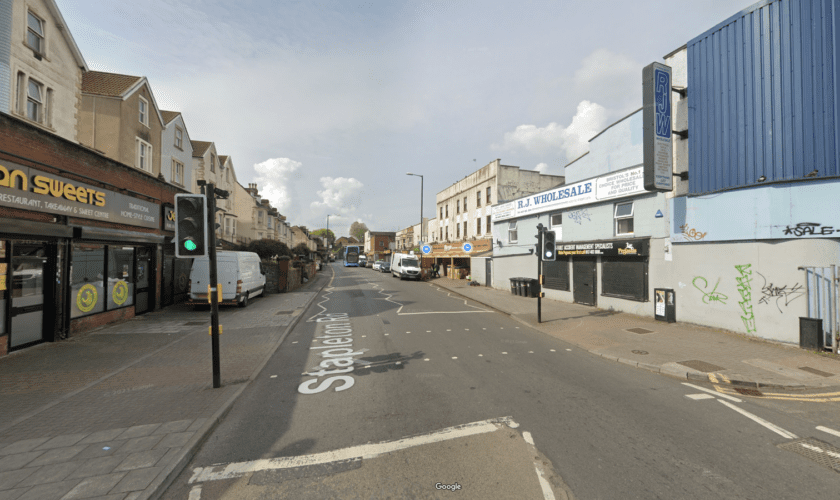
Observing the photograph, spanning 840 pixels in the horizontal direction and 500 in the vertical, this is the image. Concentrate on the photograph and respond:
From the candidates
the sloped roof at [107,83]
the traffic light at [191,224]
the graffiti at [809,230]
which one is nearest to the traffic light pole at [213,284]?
the traffic light at [191,224]

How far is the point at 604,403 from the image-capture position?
223 inches

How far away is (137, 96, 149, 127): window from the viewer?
20.6m

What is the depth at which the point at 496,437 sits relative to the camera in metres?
4.55

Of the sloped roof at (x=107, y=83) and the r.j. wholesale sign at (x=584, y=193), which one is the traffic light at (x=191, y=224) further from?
the sloped roof at (x=107, y=83)

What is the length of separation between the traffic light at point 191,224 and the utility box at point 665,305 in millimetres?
13696

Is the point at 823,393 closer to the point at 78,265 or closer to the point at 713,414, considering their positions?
the point at 713,414

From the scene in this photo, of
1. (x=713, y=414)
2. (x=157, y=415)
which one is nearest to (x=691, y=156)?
(x=713, y=414)

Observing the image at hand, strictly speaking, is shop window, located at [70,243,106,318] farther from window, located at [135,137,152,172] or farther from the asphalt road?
window, located at [135,137,152,172]

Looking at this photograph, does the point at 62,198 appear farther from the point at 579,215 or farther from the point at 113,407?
the point at 579,215

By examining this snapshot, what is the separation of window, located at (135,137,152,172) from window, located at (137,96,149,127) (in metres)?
1.22

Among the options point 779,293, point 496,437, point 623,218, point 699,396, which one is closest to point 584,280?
point 623,218

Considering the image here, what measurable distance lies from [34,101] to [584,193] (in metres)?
23.9

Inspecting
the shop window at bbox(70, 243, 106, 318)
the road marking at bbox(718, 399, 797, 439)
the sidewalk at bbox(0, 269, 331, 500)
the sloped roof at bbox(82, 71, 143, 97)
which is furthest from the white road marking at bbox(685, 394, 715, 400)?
the sloped roof at bbox(82, 71, 143, 97)

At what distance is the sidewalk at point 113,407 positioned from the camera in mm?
3664
